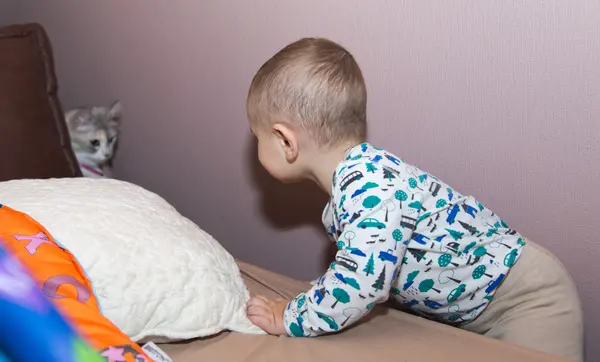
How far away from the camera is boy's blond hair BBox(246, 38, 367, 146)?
1002 mm

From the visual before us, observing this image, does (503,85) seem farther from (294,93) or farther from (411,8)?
(294,93)

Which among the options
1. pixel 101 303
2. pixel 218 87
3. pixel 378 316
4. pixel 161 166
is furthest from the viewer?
pixel 161 166

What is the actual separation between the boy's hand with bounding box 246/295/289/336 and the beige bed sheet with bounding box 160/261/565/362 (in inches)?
0.7

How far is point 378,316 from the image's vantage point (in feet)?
3.59

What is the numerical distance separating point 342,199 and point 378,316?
0.25 meters

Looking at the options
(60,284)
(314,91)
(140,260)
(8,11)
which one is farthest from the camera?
(8,11)

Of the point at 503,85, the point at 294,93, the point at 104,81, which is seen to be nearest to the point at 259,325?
the point at 294,93

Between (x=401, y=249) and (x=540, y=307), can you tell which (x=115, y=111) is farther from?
(x=540, y=307)

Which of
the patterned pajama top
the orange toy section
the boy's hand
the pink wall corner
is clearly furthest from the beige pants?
the pink wall corner

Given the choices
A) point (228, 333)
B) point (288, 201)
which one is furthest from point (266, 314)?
point (288, 201)

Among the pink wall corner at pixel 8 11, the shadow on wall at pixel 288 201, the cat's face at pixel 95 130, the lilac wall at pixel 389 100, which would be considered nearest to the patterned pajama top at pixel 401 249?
the lilac wall at pixel 389 100

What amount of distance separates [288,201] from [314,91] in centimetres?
48

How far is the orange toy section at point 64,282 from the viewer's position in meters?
0.69

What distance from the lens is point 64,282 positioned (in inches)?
30.4
